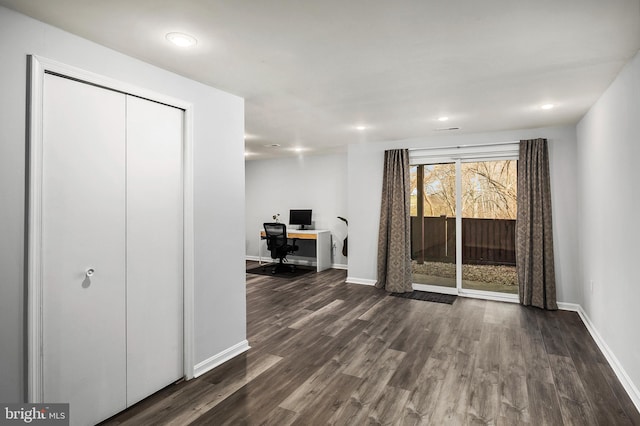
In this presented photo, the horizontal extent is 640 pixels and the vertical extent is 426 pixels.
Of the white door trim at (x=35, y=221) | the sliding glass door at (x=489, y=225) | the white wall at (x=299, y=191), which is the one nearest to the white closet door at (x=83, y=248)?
the white door trim at (x=35, y=221)

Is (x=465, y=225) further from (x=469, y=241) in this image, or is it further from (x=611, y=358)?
(x=611, y=358)

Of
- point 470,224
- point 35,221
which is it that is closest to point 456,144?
point 470,224

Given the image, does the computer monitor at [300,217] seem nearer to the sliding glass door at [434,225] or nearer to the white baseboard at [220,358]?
the sliding glass door at [434,225]

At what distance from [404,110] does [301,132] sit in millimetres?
1723

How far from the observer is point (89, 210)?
2141 millimetres

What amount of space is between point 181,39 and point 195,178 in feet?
3.46

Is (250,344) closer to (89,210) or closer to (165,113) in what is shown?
(89,210)

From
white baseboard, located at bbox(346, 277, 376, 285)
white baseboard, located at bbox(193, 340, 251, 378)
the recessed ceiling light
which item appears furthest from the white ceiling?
white baseboard, located at bbox(346, 277, 376, 285)

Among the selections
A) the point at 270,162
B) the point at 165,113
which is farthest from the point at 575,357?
the point at 270,162

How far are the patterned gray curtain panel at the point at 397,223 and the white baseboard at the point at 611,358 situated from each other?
Result: 7.07 ft

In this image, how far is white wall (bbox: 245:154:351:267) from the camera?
23.9 ft

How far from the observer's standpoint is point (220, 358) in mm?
2990

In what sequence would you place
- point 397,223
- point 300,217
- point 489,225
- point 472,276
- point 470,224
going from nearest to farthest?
point 489,225
point 470,224
point 472,276
point 397,223
point 300,217

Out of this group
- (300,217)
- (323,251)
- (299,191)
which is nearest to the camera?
(323,251)
